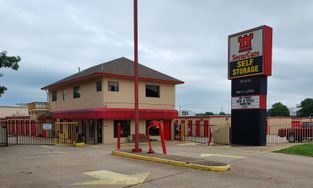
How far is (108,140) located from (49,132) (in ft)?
41.4

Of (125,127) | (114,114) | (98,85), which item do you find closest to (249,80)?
(114,114)

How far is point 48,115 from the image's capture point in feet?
117

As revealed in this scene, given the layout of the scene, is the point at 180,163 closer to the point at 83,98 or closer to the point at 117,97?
the point at 117,97

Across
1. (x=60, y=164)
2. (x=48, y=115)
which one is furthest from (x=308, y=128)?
(x=48, y=115)

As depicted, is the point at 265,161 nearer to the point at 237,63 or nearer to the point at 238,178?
the point at 238,178

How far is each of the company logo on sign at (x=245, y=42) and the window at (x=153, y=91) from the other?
10.1 metres

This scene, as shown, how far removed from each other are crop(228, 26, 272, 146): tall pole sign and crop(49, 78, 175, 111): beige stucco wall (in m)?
8.93

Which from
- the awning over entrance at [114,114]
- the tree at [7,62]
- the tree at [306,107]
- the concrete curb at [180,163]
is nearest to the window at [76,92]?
the awning over entrance at [114,114]

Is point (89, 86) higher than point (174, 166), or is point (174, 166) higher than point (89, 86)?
point (89, 86)

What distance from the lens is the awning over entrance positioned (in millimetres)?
25922

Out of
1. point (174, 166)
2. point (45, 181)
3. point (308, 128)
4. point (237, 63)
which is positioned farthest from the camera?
point (308, 128)

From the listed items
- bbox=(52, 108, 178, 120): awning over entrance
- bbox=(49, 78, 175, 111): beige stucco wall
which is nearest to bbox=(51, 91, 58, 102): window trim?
bbox=(49, 78, 175, 111): beige stucco wall

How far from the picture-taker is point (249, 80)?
21.8 meters

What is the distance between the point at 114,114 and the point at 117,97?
173 centimetres
